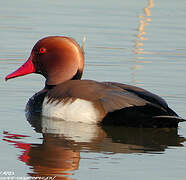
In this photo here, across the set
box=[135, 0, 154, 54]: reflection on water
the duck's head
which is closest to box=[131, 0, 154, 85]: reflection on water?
box=[135, 0, 154, 54]: reflection on water

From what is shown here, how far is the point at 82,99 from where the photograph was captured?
9.68 metres

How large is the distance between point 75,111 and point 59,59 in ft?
3.70

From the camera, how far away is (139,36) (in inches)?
609

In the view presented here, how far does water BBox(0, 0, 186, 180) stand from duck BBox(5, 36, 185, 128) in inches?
5.9

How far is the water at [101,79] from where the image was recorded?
309 inches

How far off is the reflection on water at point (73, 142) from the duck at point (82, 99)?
0.12 m

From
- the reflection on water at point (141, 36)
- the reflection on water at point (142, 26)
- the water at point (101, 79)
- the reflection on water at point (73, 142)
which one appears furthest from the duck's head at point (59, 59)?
the reflection on water at point (142, 26)

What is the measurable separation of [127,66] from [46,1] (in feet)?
19.8

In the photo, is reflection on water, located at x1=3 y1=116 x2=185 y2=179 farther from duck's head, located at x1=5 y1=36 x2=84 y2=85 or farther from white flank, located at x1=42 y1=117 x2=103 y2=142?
duck's head, located at x1=5 y1=36 x2=84 y2=85

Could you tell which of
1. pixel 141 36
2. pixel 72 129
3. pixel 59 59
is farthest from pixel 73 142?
pixel 141 36

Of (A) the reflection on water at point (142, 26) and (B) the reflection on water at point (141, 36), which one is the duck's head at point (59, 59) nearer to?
(B) the reflection on water at point (141, 36)

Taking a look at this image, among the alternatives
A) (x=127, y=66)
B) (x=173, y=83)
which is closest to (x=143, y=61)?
(x=127, y=66)

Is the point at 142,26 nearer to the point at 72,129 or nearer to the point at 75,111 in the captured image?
the point at 75,111

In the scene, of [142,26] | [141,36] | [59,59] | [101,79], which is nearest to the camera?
[59,59]
